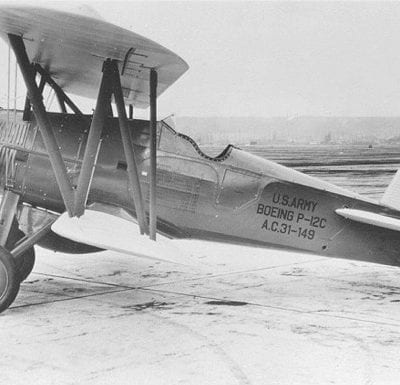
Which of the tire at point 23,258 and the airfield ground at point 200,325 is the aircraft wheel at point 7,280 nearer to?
the airfield ground at point 200,325

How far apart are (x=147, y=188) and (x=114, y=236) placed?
1.22m

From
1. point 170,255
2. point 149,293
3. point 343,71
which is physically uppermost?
point 343,71

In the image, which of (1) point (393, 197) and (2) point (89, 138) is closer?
(2) point (89, 138)

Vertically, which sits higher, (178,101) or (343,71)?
(343,71)

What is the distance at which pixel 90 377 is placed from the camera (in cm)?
356

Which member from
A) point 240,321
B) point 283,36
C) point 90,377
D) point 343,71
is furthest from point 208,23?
point 90,377

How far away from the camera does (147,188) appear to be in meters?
5.52

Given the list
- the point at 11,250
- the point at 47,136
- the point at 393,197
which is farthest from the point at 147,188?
the point at 393,197

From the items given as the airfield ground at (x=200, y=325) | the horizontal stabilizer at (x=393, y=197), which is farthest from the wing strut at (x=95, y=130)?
the horizontal stabilizer at (x=393, y=197)

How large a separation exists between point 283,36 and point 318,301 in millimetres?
12768

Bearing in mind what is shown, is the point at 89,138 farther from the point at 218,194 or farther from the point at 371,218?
the point at 371,218

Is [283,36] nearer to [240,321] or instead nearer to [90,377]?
[240,321]

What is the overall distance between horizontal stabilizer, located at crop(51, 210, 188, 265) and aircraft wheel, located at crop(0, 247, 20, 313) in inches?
23.3

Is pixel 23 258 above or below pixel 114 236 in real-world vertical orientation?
below
